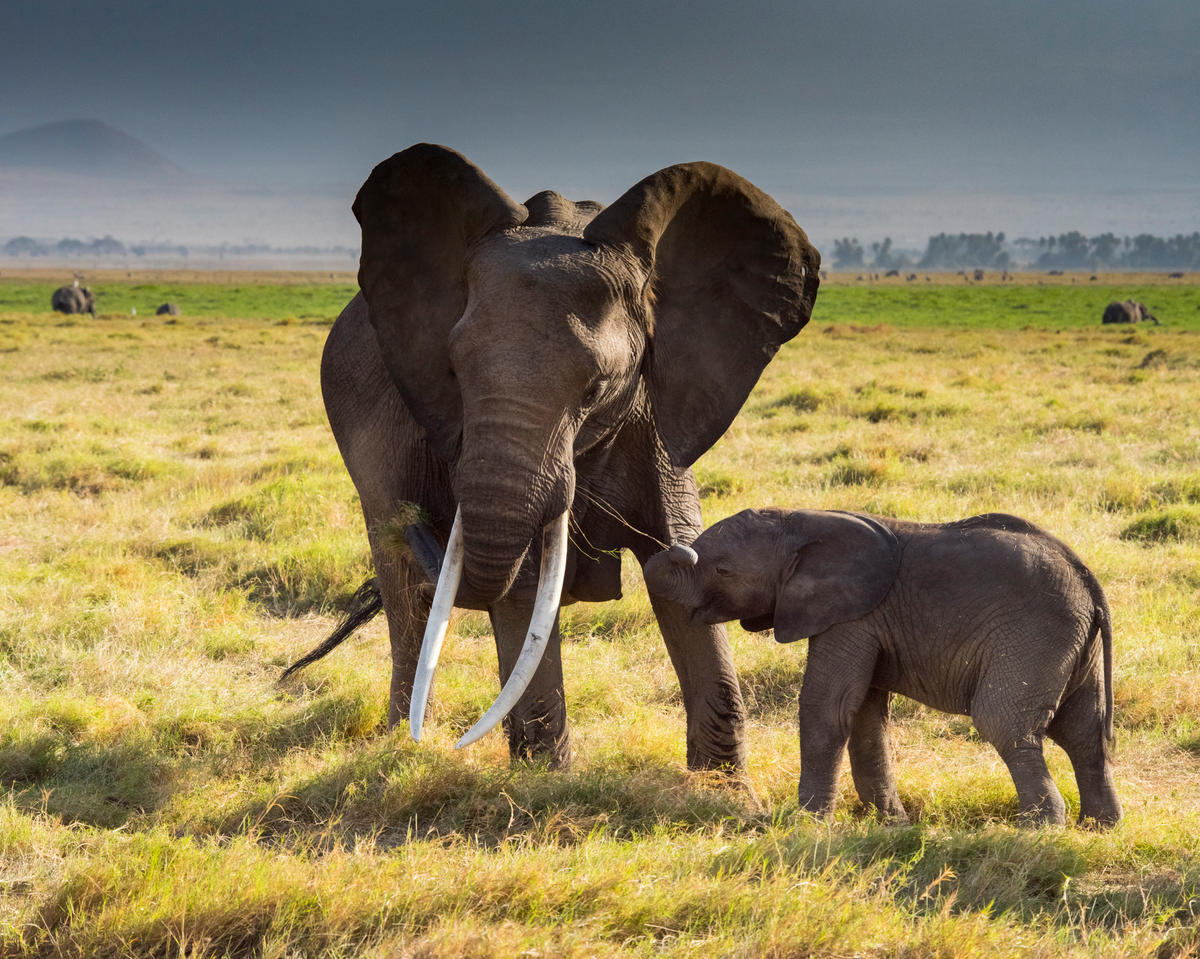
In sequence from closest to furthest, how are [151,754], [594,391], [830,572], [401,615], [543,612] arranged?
[594,391]
[543,612]
[830,572]
[151,754]
[401,615]

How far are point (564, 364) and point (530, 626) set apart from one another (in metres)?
0.92

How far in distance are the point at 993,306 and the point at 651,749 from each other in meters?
60.5

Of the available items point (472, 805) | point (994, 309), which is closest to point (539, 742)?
point (472, 805)

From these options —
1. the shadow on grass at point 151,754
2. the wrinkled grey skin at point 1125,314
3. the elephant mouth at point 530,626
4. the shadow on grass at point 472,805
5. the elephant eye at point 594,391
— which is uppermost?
the wrinkled grey skin at point 1125,314

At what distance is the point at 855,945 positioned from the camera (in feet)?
10.6

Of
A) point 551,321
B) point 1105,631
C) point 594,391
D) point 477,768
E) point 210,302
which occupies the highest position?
point 210,302

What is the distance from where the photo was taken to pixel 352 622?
6371 mm

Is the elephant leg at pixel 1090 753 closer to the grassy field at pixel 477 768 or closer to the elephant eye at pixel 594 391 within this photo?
the grassy field at pixel 477 768

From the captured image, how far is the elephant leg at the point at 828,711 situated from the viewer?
444cm

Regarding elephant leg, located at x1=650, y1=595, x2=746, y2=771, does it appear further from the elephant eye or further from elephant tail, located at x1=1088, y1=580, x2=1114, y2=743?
elephant tail, located at x1=1088, y1=580, x2=1114, y2=743

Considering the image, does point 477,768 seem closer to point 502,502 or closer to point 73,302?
point 502,502

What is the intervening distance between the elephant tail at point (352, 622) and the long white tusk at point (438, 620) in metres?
2.09

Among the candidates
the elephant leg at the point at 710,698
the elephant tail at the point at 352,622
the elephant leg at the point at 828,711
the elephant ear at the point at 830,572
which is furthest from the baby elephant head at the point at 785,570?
the elephant tail at the point at 352,622

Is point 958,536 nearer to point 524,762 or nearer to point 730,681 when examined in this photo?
A: point 730,681
